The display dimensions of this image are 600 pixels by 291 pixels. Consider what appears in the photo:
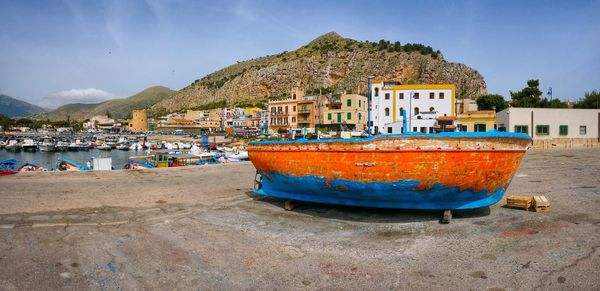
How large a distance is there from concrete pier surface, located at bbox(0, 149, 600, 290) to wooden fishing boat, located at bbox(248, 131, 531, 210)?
0.50m

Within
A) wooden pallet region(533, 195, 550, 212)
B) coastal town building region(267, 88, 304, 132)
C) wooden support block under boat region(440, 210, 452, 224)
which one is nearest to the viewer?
wooden support block under boat region(440, 210, 452, 224)

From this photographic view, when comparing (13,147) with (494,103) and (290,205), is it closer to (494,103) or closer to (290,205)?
(290,205)

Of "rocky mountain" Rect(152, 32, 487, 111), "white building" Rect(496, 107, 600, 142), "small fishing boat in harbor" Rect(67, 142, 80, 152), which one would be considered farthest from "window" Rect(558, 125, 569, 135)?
"small fishing boat in harbor" Rect(67, 142, 80, 152)

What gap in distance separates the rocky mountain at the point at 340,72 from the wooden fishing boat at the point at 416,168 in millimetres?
76454

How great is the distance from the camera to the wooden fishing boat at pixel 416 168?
6684mm

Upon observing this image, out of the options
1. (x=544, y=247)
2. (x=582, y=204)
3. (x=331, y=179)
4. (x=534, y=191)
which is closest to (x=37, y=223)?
(x=331, y=179)

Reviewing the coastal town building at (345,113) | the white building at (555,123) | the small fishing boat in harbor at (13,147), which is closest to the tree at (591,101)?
the white building at (555,123)

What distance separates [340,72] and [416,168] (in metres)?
117

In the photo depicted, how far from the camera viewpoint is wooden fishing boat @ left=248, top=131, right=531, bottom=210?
6.68 meters

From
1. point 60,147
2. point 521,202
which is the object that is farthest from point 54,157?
point 521,202

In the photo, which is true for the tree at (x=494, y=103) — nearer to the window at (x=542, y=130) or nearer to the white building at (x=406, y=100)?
the white building at (x=406, y=100)

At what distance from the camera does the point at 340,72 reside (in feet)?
393

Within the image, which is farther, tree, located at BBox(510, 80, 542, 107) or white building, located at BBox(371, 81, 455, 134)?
tree, located at BBox(510, 80, 542, 107)

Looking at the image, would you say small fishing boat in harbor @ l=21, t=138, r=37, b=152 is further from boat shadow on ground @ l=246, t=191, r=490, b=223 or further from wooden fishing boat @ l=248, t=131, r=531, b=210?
wooden fishing boat @ l=248, t=131, r=531, b=210
